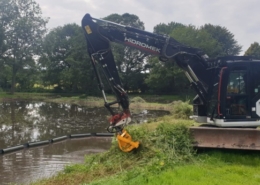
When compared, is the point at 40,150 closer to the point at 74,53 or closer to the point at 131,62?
the point at 74,53

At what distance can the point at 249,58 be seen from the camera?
773cm

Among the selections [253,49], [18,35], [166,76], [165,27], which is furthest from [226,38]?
[18,35]

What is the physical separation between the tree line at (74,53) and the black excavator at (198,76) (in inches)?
1185

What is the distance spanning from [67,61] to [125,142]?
3958 centimetres

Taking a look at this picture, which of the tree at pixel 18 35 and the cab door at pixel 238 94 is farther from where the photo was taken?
the tree at pixel 18 35

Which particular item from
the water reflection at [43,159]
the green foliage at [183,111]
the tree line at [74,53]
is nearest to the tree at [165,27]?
the tree line at [74,53]

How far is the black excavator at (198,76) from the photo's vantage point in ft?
24.5

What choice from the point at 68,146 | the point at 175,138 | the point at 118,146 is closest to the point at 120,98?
the point at 118,146

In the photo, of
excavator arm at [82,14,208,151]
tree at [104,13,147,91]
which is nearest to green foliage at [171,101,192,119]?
excavator arm at [82,14,208,151]

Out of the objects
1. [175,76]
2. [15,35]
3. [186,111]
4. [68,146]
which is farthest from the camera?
[15,35]

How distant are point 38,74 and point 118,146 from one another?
139ft

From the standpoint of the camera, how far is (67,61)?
44969 millimetres

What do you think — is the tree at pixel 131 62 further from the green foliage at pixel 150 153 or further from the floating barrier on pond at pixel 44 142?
the green foliage at pixel 150 153

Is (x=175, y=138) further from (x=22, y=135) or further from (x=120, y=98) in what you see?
(x=22, y=135)
